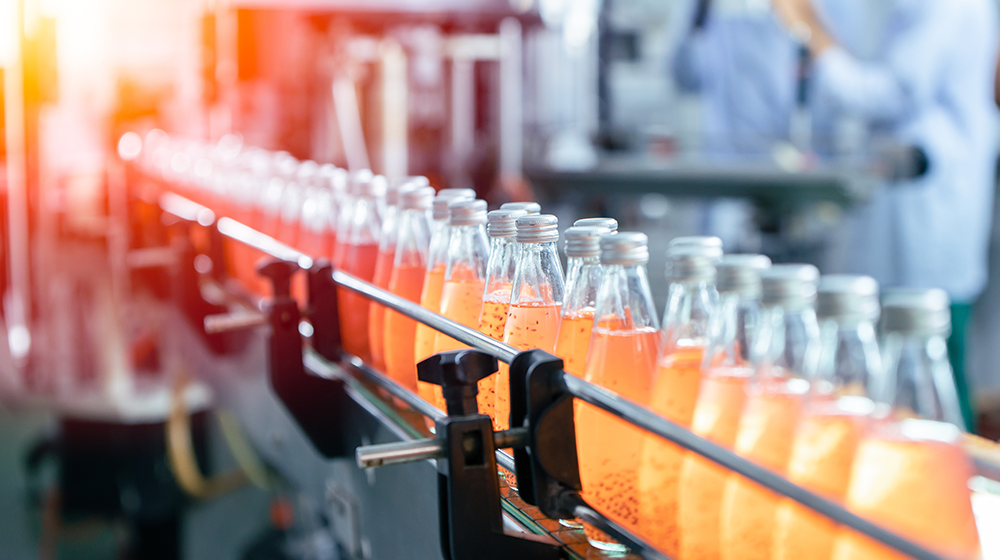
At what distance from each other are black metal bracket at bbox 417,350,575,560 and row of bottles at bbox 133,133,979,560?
0.18 ft

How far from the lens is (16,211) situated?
8.45 ft

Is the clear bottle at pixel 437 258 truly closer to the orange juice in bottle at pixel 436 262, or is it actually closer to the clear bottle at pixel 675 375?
the orange juice in bottle at pixel 436 262

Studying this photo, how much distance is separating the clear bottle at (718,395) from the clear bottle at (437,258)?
32 cm

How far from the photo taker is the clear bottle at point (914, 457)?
396mm

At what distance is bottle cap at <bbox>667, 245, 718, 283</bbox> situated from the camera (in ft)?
1.78

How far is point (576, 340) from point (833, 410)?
0.74 ft

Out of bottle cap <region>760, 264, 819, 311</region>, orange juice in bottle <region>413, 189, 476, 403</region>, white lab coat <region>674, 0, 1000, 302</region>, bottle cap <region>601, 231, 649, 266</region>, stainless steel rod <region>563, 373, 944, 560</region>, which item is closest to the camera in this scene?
stainless steel rod <region>563, 373, 944, 560</region>

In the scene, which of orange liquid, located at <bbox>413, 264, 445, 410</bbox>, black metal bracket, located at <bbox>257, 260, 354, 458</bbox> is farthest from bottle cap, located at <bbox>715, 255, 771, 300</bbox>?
black metal bracket, located at <bbox>257, 260, 354, 458</bbox>

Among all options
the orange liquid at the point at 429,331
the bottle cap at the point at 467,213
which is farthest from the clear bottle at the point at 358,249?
the bottle cap at the point at 467,213

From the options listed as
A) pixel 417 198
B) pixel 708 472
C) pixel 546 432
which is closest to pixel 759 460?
pixel 708 472

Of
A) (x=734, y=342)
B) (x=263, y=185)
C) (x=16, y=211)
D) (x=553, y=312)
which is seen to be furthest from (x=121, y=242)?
(x=734, y=342)

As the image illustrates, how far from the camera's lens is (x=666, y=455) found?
1.73 ft

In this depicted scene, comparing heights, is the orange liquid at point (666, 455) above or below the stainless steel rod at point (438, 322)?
below

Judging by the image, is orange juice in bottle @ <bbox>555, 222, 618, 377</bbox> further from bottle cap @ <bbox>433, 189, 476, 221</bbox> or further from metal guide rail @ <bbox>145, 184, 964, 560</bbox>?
bottle cap @ <bbox>433, 189, 476, 221</bbox>
